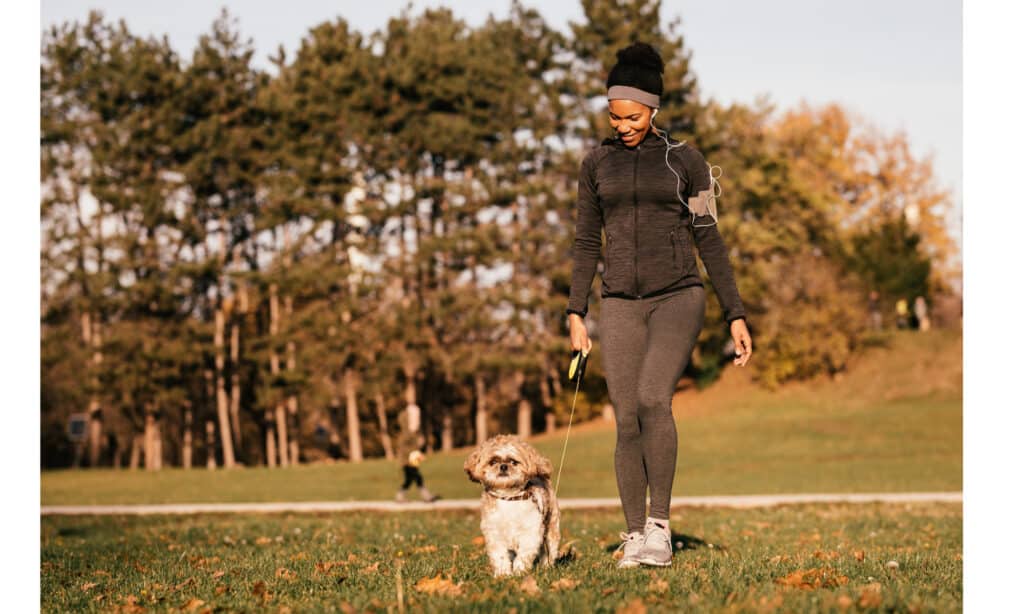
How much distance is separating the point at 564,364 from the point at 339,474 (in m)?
18.6

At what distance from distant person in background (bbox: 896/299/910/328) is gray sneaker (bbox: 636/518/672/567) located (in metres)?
49.0

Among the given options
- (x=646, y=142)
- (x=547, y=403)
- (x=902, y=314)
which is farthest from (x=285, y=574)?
(x=902, y=314)

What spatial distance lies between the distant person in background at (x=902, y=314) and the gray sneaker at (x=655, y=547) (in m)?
49.0

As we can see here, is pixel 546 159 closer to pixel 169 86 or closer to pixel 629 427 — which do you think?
pixel 169 86

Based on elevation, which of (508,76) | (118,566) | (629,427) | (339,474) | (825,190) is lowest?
(339,474)

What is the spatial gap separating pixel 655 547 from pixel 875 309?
162 feet

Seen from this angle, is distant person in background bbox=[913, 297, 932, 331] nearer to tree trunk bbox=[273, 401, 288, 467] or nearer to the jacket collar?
tree trunk bbox=[273, 401, 288, 467]

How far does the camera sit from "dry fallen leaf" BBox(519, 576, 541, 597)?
4.62 m

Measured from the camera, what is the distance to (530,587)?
4.75m

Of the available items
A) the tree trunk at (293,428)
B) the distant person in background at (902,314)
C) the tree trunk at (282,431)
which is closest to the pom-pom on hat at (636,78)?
the tree trunk at (293,428)

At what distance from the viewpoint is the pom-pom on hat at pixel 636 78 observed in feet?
18.8

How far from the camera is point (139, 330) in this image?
4209 centimetres

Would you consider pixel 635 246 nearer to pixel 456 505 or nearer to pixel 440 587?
pixel 440 587
